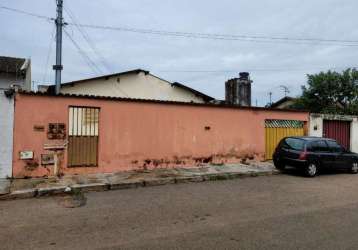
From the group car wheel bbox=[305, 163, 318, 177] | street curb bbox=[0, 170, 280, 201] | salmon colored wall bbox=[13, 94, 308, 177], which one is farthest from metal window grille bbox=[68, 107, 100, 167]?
car wheel bbox=[305, 163, 318, 177]

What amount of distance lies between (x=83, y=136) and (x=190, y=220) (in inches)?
263

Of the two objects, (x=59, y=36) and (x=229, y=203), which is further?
(x=59, y=36)

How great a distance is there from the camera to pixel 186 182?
39.7ft

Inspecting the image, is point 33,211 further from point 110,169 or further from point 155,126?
point 155,126

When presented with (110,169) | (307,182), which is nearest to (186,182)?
(110,169)

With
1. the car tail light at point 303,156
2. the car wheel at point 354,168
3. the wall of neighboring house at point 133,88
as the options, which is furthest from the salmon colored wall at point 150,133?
the wall of neighboring house at point 133,88

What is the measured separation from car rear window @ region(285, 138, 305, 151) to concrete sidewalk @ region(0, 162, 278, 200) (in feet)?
4.06

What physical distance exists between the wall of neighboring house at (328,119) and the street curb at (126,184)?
20.1 feet

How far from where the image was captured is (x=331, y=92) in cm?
3447

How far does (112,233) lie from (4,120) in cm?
704

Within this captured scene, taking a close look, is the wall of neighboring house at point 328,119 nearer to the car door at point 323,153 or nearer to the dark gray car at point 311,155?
the dark gray car at point 311,155

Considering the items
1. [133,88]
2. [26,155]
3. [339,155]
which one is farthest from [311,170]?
[133,88]

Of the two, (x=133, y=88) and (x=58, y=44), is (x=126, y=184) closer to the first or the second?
(x=58, y=44)

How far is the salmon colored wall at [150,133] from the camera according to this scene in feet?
38.6
